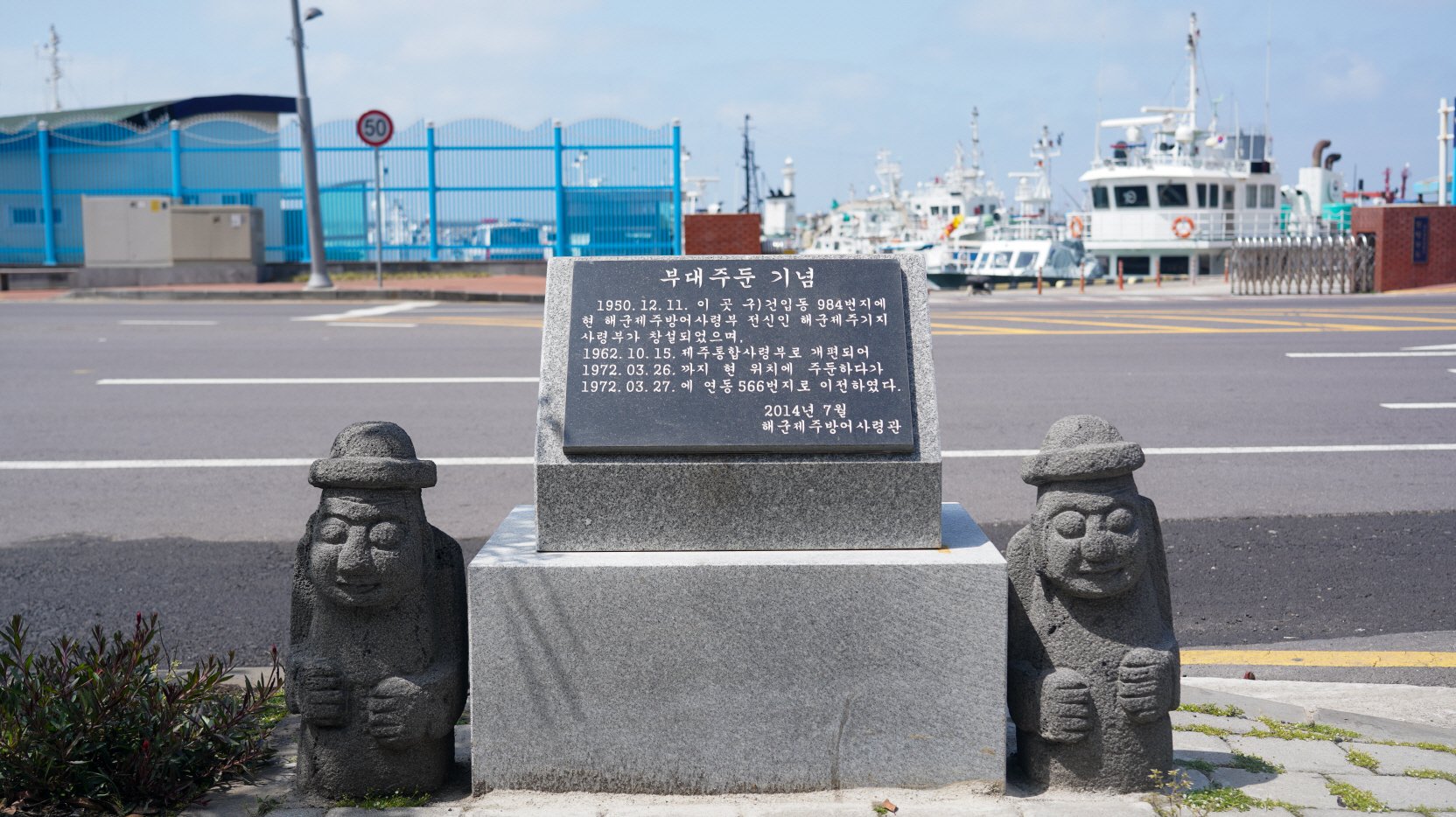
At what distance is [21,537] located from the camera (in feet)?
23.2

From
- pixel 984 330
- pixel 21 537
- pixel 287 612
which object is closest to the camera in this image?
pixel 287 612

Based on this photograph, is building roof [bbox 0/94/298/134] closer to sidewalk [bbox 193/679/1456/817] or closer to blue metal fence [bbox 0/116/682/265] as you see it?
blue metal fence [bbox 0/116/682/265]

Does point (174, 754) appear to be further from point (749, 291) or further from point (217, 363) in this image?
point (217, 363)

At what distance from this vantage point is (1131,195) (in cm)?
4359

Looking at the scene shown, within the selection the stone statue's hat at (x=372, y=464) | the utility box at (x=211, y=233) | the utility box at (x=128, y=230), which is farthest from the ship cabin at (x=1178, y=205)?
the stone statue's hat at (x=372, y=464)

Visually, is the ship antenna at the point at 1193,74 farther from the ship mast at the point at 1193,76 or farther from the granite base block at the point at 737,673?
the granite base block at the point at 737,673

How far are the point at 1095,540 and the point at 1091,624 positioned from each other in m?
0.31

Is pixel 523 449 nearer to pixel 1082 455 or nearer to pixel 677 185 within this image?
pixel 1082 455

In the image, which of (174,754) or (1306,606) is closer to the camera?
(174,754)

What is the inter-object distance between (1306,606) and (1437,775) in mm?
1964

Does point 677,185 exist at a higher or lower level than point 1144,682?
higher

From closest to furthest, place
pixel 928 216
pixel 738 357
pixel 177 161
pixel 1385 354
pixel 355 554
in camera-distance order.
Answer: pixel 355 554, pixel 738 357, pixel 1385 354, pixel 177 161, pixel 928 216

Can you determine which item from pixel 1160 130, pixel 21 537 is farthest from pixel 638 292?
pixel 1160 130

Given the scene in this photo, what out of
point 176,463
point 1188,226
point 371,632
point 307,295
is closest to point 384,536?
point 371,632
